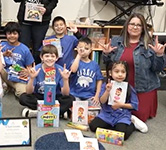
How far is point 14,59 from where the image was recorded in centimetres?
327

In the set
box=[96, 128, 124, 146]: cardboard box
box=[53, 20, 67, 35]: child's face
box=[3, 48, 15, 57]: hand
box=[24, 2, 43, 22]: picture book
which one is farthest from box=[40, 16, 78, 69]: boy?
box=[96, 128, 124, 146]: cardboard box

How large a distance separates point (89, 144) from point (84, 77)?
0.83 m

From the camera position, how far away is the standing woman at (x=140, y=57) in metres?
2.79

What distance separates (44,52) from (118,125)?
92cm

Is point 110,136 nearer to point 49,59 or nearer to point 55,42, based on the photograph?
point 49,59

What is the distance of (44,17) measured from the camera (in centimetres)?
358

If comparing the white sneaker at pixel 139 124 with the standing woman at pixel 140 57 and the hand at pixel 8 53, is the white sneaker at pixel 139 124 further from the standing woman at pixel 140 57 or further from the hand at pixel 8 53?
the hand at pixel 8 53

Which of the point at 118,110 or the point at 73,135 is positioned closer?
the point at 73,135

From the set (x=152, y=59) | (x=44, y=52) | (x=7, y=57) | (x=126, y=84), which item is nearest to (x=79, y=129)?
(x=126, y=84)

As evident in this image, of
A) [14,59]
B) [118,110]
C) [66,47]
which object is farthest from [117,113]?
[14,59]

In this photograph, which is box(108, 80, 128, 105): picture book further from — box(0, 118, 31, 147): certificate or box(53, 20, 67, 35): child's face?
box(53, 20, 67, 35): child's face

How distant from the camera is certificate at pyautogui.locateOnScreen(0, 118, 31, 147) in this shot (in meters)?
2.22

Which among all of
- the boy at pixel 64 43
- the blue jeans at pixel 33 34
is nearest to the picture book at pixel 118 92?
the boy at pixel 64 43

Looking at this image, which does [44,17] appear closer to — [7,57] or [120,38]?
[7,57]
